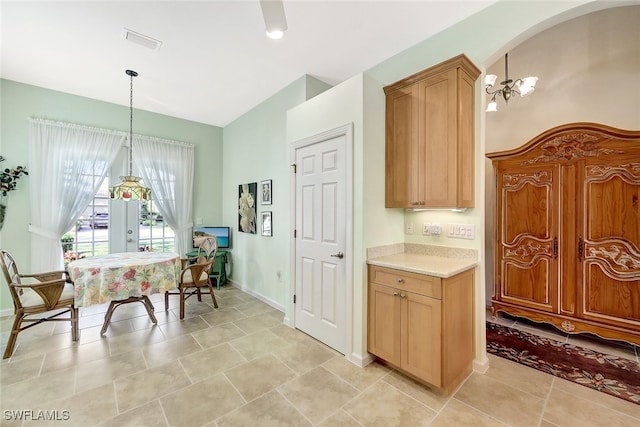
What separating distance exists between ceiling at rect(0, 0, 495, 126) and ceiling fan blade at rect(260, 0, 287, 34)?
89 cm

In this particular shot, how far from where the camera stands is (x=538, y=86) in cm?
330

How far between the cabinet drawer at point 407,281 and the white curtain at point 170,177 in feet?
12.9

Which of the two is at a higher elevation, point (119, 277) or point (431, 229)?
point (431, 229)

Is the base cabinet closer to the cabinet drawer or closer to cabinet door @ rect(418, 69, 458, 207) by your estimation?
the cabinet drawer

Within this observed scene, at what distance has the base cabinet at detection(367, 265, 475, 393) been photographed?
1.90 m

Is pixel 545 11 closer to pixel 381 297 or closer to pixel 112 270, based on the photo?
pixel 381 297

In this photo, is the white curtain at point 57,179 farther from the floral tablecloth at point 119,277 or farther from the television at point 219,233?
the television at point 219,233

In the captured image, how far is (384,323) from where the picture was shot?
226cm

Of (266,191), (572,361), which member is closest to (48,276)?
(266,191)

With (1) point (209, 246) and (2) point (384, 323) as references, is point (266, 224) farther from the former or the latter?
(2) point (384, 323)

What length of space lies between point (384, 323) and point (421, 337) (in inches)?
13.5

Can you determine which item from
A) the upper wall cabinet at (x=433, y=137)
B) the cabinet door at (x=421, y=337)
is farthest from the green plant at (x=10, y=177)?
the cabinet door at (x=421, y=337)

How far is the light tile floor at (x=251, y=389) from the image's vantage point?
1.75 m

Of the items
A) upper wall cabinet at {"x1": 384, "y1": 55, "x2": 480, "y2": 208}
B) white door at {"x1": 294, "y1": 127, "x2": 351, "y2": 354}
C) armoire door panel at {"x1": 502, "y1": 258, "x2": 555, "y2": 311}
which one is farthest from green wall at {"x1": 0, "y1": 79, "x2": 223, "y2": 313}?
armoire door panel at {"x1": 502, "y1": 258, "x2": 555, "y2": 311}
